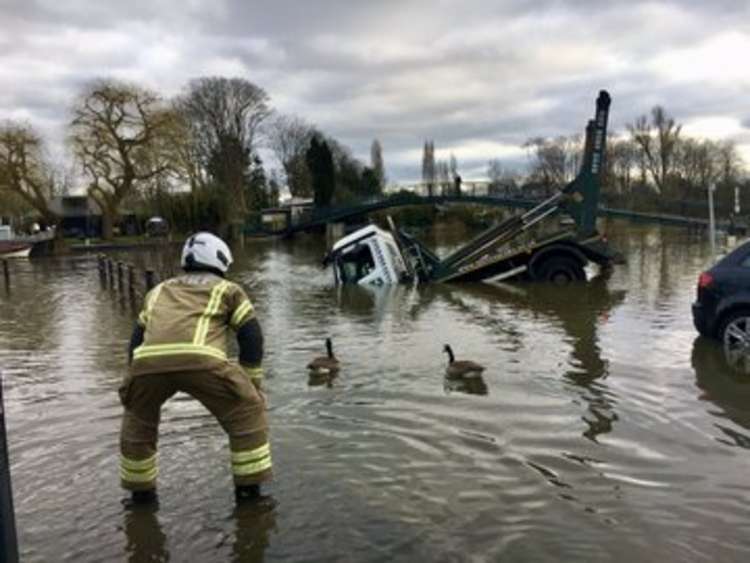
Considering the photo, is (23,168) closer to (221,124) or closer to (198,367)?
(221,124)

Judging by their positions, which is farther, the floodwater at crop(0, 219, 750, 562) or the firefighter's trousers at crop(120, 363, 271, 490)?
the firefighter's trousers at crop(120, 363, 271, 490)

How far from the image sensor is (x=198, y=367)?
4.94 metres

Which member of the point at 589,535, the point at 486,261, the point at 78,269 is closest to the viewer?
the point at 589,535

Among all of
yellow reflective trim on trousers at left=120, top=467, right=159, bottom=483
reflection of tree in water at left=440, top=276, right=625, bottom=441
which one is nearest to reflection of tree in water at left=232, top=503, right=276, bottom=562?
yellow reflective trim on trousers at left=120, top=467, right=159, bottom=483

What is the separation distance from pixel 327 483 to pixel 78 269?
34256mm

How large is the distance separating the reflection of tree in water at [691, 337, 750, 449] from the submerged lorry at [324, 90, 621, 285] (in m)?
10.3

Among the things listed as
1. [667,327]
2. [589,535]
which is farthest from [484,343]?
[589,535]

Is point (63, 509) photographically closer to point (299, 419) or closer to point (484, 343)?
point (299, 419)

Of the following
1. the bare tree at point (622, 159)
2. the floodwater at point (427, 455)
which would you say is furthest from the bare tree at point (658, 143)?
the floodwater at point (427, 455)

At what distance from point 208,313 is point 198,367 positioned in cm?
32

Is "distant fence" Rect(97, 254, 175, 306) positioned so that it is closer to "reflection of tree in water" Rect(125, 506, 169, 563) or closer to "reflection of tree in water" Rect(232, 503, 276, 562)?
"reflection of tree in water" Rect(125, 506, 169, 563)

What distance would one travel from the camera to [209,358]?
4.97 meters

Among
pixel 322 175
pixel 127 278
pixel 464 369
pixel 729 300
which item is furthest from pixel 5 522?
pixel 322 175

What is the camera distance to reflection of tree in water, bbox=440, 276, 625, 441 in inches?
312
